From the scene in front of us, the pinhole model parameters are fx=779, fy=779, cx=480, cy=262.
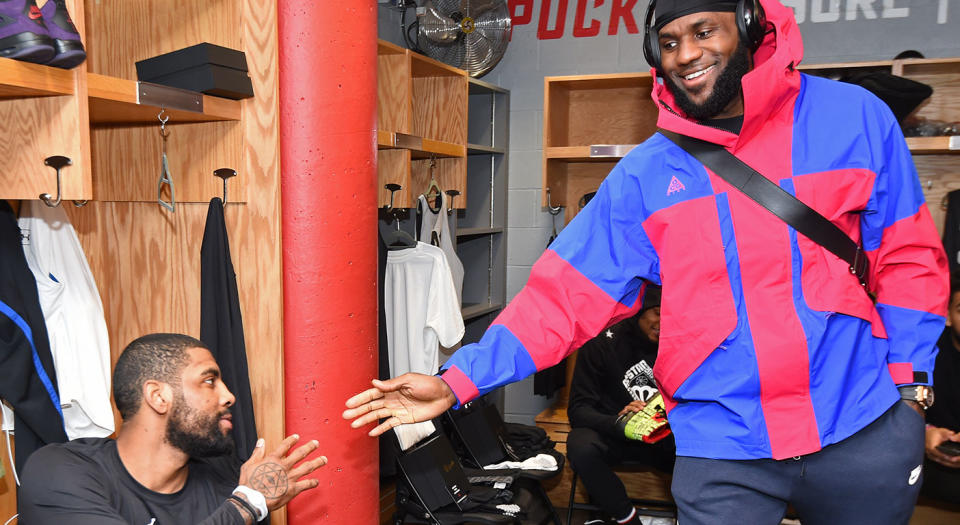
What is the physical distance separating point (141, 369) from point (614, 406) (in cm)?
248

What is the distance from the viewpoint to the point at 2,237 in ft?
6.22

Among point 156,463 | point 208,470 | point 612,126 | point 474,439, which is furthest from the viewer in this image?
point 612,126

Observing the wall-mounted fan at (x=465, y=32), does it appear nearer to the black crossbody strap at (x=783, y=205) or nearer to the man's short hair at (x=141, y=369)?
the man's short hair at (x=141, y=369)

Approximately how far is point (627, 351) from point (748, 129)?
2.46m

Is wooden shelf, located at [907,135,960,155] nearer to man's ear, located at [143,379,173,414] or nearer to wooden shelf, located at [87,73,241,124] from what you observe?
wooden shelf, located at [87,73,241,124]

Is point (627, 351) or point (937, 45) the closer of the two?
point (627, 351)

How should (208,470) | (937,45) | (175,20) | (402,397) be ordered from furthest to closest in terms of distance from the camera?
(937,45) < (175,20) < (208,470) < (402,397)

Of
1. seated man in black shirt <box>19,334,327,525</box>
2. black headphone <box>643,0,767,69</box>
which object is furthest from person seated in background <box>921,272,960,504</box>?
seated man in black shirt <box>19,334,327,525</box>

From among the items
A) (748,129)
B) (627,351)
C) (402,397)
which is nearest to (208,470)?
(402,397)

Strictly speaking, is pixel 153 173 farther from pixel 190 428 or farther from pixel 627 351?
pixel 627 351

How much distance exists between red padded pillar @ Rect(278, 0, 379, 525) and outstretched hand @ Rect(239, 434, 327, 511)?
0.36 m

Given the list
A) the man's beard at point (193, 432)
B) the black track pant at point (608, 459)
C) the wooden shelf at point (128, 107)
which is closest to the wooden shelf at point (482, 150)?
the black track pant at point (608, 459)

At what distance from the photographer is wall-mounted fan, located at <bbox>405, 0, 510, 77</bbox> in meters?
4.22

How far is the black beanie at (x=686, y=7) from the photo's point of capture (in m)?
1.51
